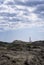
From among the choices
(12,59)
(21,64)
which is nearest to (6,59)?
(12,59)

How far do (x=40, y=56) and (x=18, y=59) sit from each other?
7458 mm

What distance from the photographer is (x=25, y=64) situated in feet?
89.2

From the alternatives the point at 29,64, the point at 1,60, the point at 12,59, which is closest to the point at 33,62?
the point at 29,64

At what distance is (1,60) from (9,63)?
1.64 m

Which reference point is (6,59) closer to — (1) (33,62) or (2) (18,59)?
(2) (18,59)

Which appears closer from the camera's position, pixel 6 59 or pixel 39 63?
pixel 6 59

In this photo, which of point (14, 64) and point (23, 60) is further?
point (23, 60)

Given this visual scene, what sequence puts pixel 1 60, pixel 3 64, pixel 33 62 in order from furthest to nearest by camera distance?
pixel 33 62
pixel 1 60
pixel 3 64

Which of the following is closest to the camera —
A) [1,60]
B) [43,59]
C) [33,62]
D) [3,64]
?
[3,64]

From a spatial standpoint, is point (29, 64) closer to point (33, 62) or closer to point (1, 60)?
point (33, 62)

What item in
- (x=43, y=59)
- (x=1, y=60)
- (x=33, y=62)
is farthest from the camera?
(x=43, y=59)

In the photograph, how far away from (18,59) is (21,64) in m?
1.91

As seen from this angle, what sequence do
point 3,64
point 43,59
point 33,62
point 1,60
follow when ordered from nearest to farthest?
point 3,64 → point 1,60 → point 33,62 → point 43,59

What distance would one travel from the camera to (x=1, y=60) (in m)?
27.0
